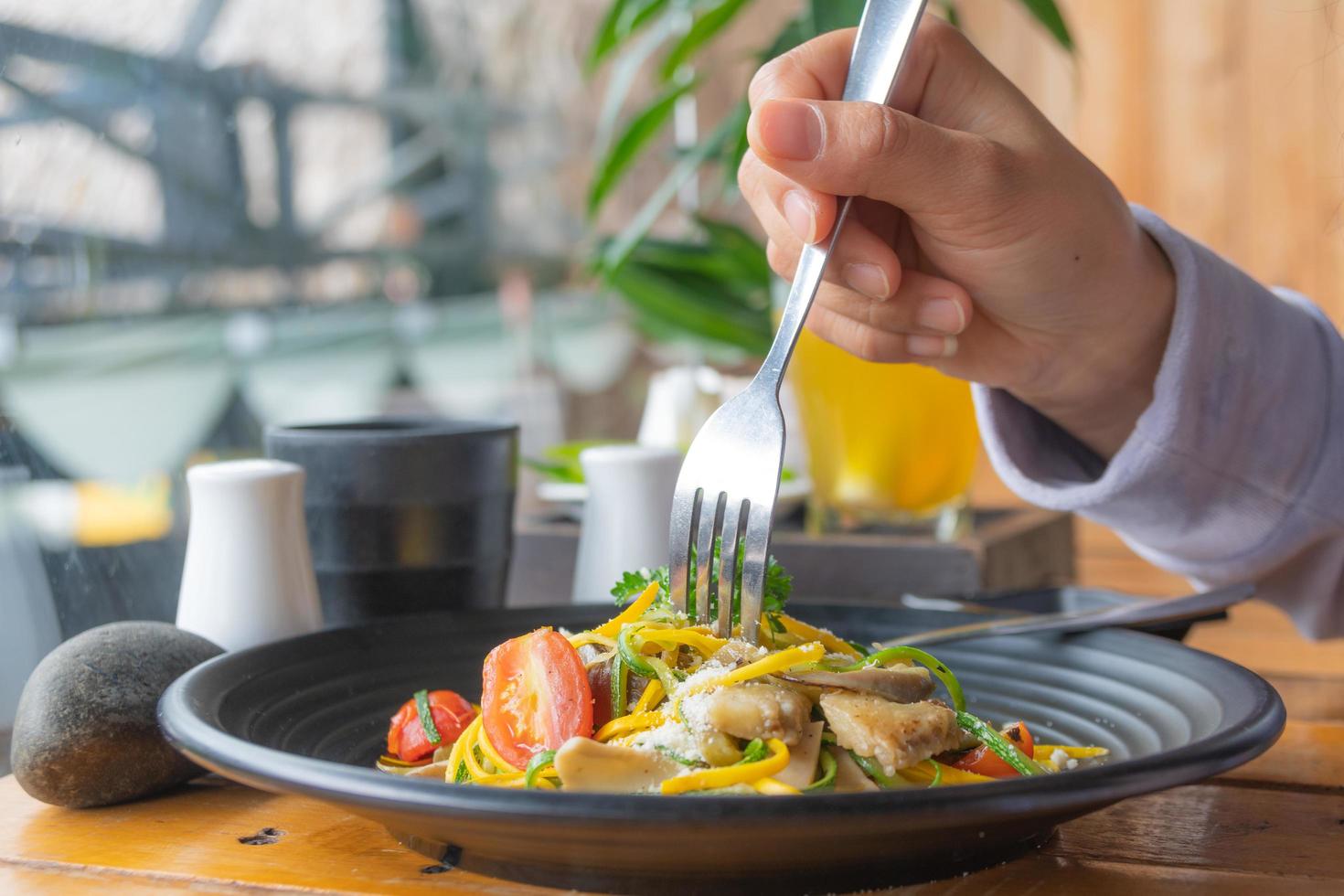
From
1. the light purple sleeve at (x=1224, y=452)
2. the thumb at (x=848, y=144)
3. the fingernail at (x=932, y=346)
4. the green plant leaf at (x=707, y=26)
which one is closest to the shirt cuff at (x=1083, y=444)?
the light purple sleeve at (x=1224, y=452)

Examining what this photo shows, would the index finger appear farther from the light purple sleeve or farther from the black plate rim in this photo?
the black plate rim

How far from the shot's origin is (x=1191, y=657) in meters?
0.81

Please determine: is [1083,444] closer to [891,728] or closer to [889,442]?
[889,442]

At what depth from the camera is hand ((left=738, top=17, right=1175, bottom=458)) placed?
0.88m

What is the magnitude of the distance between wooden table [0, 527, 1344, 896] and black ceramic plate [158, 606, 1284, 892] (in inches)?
1.0

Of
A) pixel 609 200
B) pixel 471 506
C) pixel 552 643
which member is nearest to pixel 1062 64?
pixel 609 200

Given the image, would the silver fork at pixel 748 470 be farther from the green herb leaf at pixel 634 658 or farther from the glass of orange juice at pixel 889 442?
the glass of orange juice at pixel 889 442

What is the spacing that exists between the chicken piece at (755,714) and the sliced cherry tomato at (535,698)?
0.32 ft

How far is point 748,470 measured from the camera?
86 centimetres

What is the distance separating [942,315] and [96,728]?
27.8 inches

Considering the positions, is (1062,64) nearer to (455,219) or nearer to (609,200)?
(609,200)

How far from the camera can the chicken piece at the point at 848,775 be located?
69 centimetres

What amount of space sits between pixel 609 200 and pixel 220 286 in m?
1.78

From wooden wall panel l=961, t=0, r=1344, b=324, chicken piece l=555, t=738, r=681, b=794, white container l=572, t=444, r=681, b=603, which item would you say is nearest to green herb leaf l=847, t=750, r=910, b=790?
chicken piece l=555, t=738, r=681, b=794
